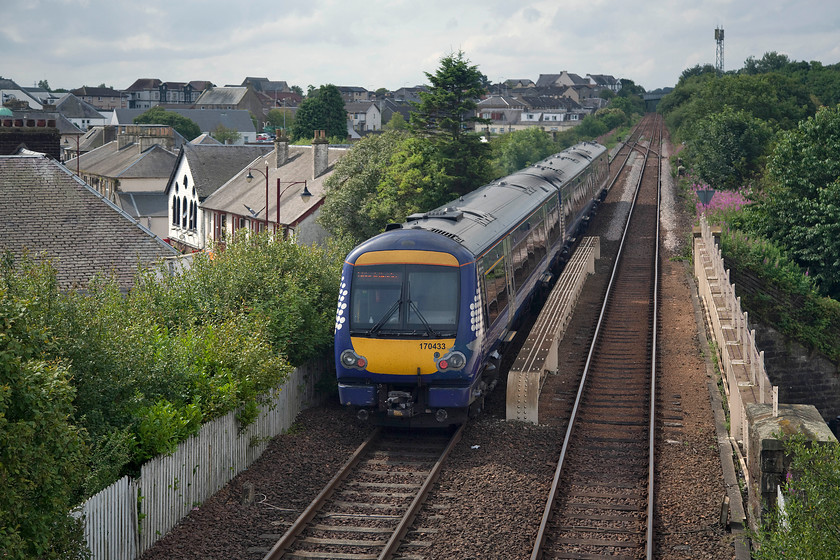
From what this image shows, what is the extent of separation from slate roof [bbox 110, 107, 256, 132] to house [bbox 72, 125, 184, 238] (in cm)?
5373

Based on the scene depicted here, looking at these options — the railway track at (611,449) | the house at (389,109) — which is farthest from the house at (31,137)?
the house at (389,109)

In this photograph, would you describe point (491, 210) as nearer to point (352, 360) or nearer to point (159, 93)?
point (352, 360)

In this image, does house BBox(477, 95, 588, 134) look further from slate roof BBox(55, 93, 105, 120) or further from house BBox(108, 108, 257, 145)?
slate roof BBox(55, 93, 105, 120)

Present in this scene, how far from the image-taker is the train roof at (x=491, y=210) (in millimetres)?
17031

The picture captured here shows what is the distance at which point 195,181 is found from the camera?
159 ft

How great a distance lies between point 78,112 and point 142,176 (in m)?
95.0

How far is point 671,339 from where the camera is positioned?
2166cm

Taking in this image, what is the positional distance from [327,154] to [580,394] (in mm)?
27586

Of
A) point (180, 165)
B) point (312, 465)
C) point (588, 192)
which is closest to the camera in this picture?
point (312, 465)

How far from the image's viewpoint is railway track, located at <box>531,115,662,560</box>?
11.4 m

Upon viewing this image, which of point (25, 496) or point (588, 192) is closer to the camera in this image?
point (25, 496)

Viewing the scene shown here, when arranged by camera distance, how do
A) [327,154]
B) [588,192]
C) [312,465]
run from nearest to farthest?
[312,465]
[588,192]
[327,154]

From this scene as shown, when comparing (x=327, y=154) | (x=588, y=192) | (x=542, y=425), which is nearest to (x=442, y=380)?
(x=542, y=425)

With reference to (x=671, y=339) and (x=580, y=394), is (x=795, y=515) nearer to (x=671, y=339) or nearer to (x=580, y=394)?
(x=580, y=394)
